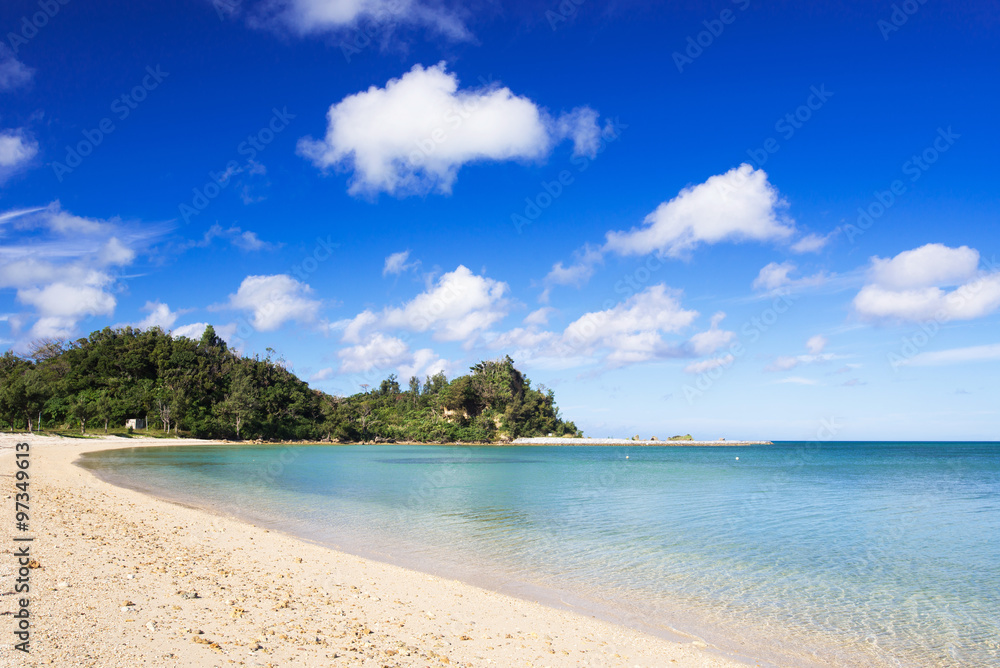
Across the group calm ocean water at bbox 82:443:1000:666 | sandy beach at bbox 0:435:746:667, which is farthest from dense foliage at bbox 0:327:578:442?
sandy beach at bbox 0:435:746:667

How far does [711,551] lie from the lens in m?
13.1

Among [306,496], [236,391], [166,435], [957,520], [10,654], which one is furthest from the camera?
[236,391]

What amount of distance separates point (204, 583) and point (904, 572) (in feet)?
43.8

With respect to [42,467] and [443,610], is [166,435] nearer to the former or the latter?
[42,467]

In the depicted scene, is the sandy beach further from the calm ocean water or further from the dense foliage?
the dense foliage

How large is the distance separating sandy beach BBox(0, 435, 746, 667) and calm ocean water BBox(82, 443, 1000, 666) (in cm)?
141

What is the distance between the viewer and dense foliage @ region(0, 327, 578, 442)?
229 feet

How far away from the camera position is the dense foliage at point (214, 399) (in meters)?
69.8

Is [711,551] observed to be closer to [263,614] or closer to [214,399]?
[263,614]

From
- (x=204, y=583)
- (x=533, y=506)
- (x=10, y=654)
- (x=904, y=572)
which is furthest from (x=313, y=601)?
(x=533, y=506)

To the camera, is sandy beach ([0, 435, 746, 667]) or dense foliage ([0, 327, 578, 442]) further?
dense foliage ([0, 327, 578, 442])

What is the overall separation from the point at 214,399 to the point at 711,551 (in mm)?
89117

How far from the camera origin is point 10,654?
477 centimetres

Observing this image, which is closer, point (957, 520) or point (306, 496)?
point (957, 520)
